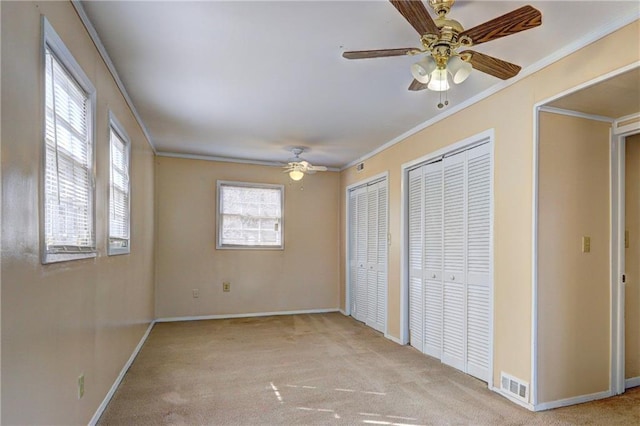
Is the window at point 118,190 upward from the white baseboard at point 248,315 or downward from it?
upward

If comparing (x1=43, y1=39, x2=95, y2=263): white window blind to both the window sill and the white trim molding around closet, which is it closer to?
the window sill

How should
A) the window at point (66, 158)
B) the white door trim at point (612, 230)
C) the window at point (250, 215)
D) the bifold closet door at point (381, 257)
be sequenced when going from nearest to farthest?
1. the window at point (66, 158)
2. the white door trim at point (612, 230)
3. the bifold closet door at point (381, 257)
4. the window at point (250, 215)

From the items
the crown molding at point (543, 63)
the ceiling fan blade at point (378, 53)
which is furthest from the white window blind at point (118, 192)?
the crown molding at point (543, 63)

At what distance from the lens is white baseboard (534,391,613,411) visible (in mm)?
2566

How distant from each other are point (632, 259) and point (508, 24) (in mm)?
2519

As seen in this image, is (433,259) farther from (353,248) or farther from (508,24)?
(508,24)

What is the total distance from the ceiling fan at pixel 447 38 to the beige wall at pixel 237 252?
4262mm

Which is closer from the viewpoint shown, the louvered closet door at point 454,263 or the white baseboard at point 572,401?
the white baseboard at point 572,401

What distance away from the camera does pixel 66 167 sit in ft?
6.17

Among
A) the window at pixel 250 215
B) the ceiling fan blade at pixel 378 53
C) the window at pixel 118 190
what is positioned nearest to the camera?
the ceiling fan blade at pixel 378 53

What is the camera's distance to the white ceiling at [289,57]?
1993 millimetres

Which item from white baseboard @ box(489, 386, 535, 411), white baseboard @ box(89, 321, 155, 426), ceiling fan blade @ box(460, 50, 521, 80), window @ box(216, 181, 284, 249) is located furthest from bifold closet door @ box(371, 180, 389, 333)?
white baseboard @ box(89, 321, 155, 426)

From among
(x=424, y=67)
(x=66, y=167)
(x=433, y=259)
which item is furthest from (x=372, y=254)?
(x=66, y=167)

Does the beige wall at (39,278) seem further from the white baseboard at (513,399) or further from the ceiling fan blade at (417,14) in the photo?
the white baseboard at (513,399)
